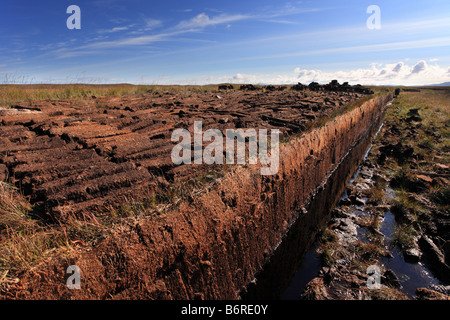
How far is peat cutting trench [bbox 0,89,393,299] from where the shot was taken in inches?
63.4

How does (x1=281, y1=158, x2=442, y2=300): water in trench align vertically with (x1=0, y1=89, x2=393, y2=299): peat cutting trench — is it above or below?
below

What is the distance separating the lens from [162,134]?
401 cm

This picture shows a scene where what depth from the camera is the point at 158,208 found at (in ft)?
6.82

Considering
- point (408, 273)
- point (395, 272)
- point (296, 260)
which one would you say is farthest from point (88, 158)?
point (408, 273)

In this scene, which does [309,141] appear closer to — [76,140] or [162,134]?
[162,134]

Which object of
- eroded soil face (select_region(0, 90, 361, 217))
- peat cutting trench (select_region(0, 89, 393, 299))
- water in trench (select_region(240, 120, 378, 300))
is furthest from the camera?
water in trench (select_region(240, 120, 378, 300))

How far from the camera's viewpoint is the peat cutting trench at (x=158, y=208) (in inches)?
63.4

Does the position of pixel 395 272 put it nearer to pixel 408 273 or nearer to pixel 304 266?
pixel 408 273

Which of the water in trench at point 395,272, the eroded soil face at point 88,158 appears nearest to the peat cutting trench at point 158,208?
the eroded soil face at point 88,158

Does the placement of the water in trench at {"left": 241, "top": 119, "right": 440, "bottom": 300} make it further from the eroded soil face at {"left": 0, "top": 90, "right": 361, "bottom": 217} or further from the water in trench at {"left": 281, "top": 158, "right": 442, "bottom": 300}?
the eroded soil face at {"left": 0, "top": 90, "right": 361, "bottom": 217}

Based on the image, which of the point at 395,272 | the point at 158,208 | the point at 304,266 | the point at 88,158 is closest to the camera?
the point at 158,208

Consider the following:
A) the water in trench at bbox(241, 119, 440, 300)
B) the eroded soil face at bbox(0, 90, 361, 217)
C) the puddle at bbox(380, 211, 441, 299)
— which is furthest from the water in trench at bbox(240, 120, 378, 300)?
the eroded soil face at bbox(0, 90, 361, 217)

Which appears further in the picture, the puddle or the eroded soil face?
the puddle
